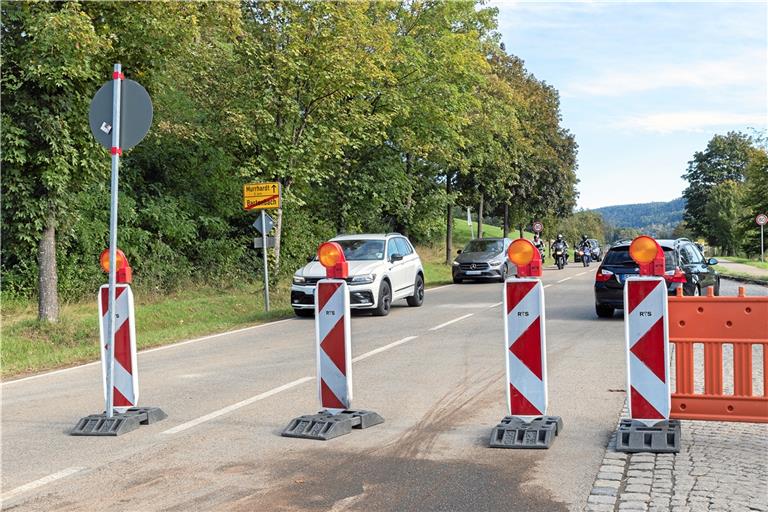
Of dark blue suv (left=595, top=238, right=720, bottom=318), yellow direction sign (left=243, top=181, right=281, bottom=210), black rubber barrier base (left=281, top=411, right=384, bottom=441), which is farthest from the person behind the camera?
yellow direction sign (left=243, top=181, right=281, bottom=210)

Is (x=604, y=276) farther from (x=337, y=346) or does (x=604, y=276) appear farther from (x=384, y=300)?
(x=337, y=346)

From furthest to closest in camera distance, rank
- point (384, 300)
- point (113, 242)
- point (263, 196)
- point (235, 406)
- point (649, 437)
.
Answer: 1. point (263, 196)
2. point (384, 300)
3. point (235, 406)
4. point (113, 242)
5. point (649, 437)

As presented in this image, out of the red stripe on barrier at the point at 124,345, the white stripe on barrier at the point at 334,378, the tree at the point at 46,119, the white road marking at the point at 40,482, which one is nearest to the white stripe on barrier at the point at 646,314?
the white stripe on barrier at the point at 334,378

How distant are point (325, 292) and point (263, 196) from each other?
42.9ft

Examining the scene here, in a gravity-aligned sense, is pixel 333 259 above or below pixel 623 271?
above

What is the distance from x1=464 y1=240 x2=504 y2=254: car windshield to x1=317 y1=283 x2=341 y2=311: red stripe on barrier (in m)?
23.9

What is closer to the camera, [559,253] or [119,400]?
[119,400]

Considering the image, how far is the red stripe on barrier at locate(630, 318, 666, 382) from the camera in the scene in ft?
20.4

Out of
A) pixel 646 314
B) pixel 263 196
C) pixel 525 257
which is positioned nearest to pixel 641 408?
pixel 646 314

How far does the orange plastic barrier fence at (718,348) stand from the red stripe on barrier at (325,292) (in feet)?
9.29

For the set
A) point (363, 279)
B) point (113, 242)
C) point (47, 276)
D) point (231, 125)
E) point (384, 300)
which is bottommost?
point (384, 300)

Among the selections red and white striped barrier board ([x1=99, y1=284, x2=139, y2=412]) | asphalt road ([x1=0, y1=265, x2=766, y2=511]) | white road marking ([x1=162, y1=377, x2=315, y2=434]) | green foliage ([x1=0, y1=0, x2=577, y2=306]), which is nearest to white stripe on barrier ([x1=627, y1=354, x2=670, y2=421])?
asphalt road ([x1=0, y1=265, x2=766, y2=511])

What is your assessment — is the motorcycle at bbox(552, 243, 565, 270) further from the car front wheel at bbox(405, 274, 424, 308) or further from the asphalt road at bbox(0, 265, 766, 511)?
the asphalt road at bbox(0, 265, 766, 511)

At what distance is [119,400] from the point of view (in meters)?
7.50
